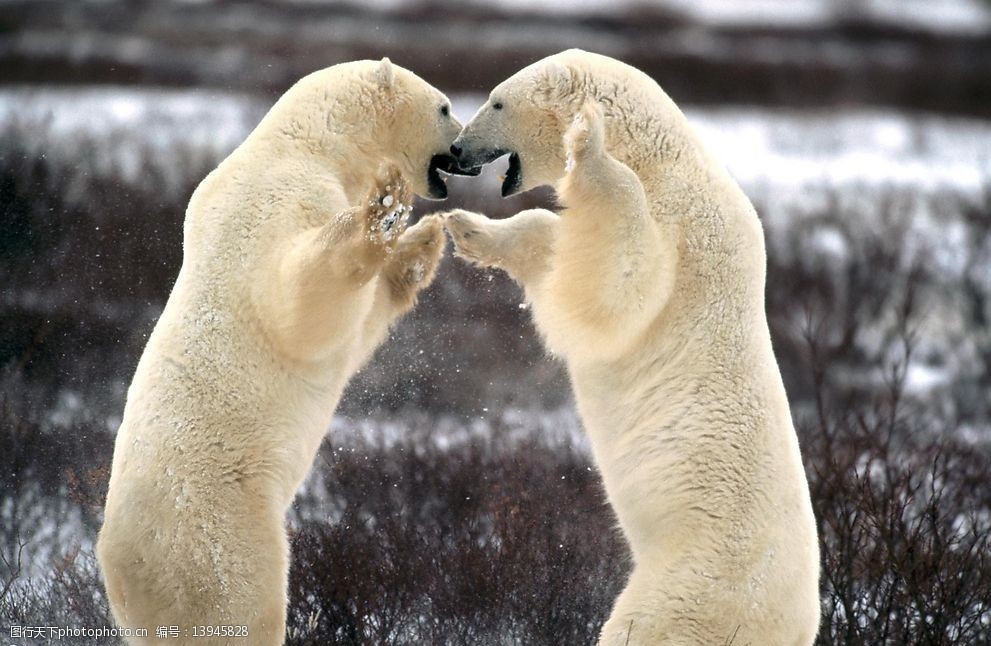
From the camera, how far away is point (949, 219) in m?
11.0

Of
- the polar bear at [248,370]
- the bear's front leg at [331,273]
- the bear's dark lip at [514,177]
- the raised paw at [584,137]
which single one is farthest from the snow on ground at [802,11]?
the bear's front leg at [331,273]

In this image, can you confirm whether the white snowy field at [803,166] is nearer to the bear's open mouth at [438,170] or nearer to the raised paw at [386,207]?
the bear's open mouth at [438,170]

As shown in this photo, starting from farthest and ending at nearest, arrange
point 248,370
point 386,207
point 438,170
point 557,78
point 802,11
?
point 802,11 < point 438,170 < point 557,78 < point 248,370 < point 386,207

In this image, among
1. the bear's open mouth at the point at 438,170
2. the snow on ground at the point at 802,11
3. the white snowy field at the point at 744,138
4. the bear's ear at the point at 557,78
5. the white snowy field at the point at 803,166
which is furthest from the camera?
the snow on ground at the point at 802,11

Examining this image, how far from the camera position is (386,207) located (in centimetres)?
336

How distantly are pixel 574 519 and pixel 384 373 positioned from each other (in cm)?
147

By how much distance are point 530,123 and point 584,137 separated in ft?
1.51

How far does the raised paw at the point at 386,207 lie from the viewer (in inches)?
132

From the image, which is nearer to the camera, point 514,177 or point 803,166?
point 514,177

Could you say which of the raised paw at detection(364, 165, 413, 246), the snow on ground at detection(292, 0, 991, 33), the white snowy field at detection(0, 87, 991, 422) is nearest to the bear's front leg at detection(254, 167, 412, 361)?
the raised paw at detection(364, 165, 413, 246)

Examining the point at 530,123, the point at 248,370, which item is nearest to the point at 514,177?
the point at 530,123

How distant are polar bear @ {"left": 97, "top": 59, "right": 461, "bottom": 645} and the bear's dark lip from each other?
45 centimetres

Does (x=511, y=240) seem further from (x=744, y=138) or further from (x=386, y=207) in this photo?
(x=744, y=138)

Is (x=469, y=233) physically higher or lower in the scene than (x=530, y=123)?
lower
